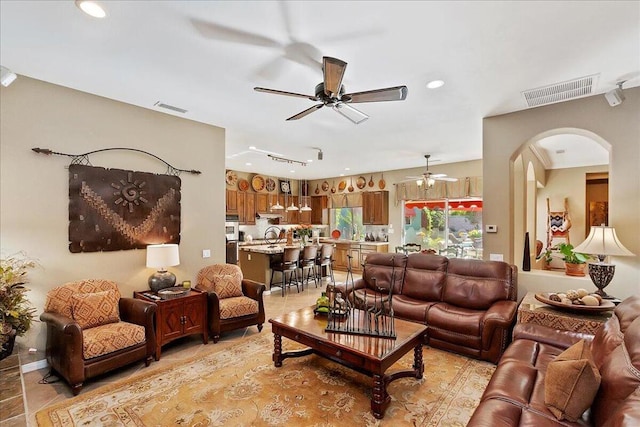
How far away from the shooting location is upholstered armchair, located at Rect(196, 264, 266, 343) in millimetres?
3730

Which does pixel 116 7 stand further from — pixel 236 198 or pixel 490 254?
pixel 236 198

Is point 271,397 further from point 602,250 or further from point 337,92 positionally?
point 602,250

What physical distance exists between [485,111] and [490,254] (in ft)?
6.19

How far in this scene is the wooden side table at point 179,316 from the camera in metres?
3.31

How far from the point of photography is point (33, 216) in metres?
3.02

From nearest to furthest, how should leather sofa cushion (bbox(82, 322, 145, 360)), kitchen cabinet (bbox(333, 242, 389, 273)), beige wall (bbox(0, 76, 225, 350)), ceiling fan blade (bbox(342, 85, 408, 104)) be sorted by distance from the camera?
ceiling fan blade (bbox(342, 85, 408, 104))
leather sofa cushion (bbox(82, 322, 145, 360))
beige wall (bbox(0, 76, 225, 350))
kitchen cabinet (bbox(333, 242, 389, 273))

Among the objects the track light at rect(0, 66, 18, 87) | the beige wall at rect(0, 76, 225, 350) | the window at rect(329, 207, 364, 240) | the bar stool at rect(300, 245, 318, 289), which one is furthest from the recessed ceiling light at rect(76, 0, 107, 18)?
the window at rect(329, 207, 364, 240)

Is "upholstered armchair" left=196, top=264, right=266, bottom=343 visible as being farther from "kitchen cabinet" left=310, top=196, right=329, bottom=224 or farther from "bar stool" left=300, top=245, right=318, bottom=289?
"kitchen cabinet" left=310, top=196, right=329, bottom=224

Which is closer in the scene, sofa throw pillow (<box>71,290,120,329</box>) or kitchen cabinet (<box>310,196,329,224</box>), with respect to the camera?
sofa throw pillow (<box>71,290,120,329</box>)

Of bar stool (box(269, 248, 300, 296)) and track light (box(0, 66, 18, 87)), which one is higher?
track light (box(0, 66, 18, 87))

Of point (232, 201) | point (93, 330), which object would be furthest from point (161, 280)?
point (232, 201)

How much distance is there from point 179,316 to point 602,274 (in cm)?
447

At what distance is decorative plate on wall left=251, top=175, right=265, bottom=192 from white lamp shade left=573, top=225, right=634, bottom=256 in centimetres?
720

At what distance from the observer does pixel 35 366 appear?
302 cm
